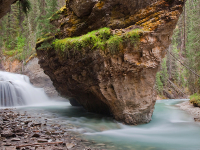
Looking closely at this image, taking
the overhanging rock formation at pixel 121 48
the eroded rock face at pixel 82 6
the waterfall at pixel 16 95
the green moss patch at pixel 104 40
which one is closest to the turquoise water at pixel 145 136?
the overhanging rock formation at pixel 121 48

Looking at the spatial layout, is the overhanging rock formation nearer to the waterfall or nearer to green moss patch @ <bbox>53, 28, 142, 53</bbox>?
green moss patch @ <bbox>53, 28, 142, 53</bbox>

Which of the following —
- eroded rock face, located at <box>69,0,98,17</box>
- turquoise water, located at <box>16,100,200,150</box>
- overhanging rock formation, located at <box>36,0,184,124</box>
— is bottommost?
turquoise water, located at <box>16,100,200,150</box>

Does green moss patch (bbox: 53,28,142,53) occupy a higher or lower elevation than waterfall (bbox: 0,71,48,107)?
higher

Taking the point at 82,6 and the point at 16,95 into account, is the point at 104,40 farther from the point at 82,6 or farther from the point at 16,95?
the point at 16,95

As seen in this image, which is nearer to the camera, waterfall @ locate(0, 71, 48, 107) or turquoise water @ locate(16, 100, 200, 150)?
turquoise water @ locate(16, 100, 200, 150)

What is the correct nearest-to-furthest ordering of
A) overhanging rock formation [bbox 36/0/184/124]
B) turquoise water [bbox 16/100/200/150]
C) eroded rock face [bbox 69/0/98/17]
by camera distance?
1. turquoise water [bbox 16/100/200/150]
2. overhanging rock formation [bbox 36/0/184/124]
3. eroded rock face [bbox 69/0/98/17]

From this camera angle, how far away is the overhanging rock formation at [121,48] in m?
6.84

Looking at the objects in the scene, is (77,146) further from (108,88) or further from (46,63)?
(46,63)

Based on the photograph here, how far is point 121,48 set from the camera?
7.20 meters

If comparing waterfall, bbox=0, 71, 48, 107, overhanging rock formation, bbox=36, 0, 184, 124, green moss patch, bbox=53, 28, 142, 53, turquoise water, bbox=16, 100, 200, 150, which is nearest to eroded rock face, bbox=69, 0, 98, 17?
overhanging rock formation, bbox=36, 0, 184, 124

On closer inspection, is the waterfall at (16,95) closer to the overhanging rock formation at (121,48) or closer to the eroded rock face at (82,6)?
the overhanging rock formation at (121,48)

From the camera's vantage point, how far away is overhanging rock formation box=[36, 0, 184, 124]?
684 centimetres

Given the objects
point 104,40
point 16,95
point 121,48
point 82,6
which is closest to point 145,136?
point 121,48

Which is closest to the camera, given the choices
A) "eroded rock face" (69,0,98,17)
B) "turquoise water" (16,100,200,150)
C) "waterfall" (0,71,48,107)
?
"turquoise water" (16,100,200,150)
